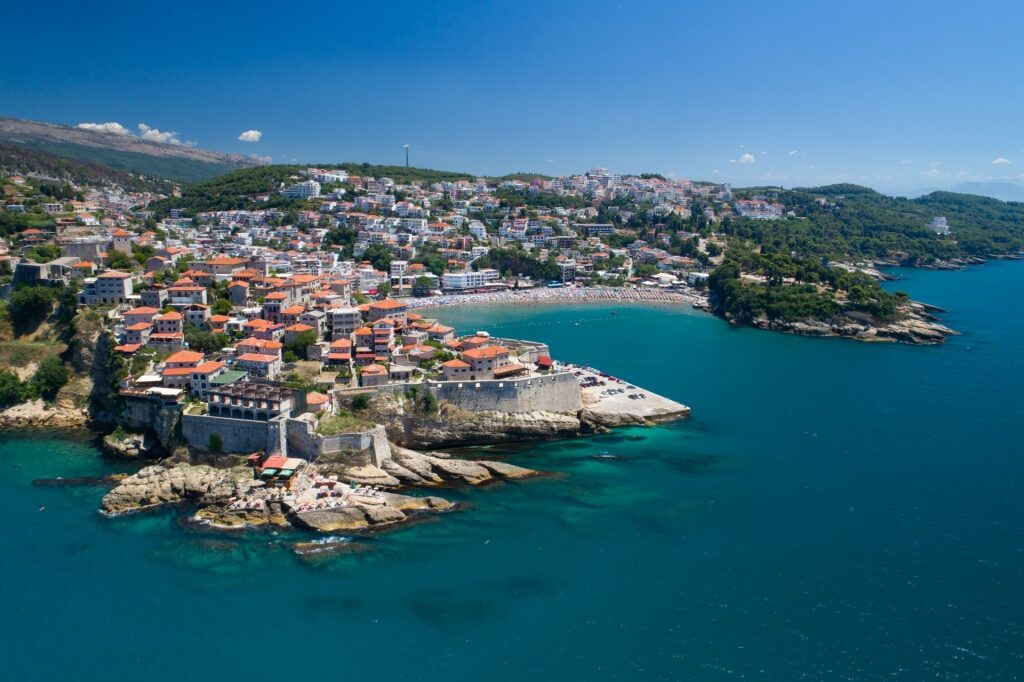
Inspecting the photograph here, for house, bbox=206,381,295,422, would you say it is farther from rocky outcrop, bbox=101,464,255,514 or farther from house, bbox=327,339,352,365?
house, bbox=327,339,352,365

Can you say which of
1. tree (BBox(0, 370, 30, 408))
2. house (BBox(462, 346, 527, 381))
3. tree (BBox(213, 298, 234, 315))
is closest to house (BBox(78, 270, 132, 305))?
tree (BBox(213, 298, 234, 315))

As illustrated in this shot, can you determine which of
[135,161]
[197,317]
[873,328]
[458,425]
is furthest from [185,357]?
[135,161]

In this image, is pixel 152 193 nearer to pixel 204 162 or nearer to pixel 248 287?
pixel 248 287

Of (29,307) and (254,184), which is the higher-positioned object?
(254,184)

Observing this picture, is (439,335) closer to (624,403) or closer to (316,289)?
(624,403)

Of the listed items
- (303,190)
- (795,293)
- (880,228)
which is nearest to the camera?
(795,293)

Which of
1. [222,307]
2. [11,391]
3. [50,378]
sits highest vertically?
[222,307]

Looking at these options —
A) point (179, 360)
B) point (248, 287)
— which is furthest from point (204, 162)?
point (179, 360)

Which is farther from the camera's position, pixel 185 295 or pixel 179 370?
pixel 185 295
